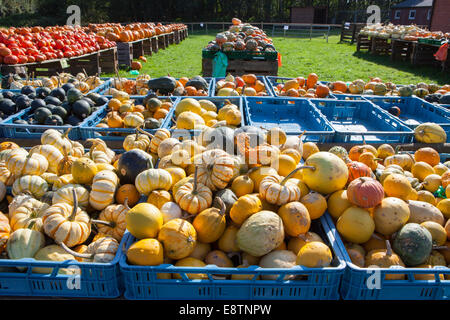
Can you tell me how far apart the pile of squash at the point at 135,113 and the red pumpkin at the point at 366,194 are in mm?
2814

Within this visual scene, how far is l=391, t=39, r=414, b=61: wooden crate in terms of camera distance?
1694 centimetres

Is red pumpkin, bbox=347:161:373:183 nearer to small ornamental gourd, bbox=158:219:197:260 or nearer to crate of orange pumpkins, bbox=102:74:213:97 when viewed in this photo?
small ornamental gourd, bbox=158:219:197:260

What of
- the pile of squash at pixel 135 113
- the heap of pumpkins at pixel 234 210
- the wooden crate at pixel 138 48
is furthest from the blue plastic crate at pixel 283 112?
the wooden crate at pixel 138 48

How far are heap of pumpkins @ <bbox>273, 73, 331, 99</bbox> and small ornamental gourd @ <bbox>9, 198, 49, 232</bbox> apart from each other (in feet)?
16.1

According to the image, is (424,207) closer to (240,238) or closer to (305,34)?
(240,238)

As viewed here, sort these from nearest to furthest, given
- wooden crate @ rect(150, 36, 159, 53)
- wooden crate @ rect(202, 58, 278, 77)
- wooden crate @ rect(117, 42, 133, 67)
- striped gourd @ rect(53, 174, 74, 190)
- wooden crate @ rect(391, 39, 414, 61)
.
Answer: striped gourd @ rect(53, 174, 74, 190) → wooden crate @ rect(202, 58, 278, 77) → wooden crate @ rect(117, 42, 133, 67) → wooden crate @ rect(391, 39, 414, 61) → wooden crate @ rect(150, 36, 159, 53)

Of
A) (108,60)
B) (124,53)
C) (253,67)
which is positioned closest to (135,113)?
(253,67)

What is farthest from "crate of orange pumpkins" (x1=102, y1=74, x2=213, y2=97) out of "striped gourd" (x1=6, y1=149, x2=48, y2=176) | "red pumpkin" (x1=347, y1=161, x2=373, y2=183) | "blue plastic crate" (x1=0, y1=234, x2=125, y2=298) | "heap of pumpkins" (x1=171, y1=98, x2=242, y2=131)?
"blue plastic crate" (x1=0, y1=234, x2=125, y2=298)

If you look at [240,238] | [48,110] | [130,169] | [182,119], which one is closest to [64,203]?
[130,169]

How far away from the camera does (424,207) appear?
2.55m

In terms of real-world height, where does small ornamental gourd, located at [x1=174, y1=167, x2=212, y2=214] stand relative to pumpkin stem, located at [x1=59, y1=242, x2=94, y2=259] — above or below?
above

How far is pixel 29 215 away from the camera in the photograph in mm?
2557

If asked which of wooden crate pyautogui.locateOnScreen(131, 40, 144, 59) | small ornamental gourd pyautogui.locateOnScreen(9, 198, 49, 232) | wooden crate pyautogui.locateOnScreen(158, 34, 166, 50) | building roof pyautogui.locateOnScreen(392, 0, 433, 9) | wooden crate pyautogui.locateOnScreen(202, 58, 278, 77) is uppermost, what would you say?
building roof pyautogui.locateOnScreen(392, 0, 433, 9)

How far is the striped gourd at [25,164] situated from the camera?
9.87 ft
